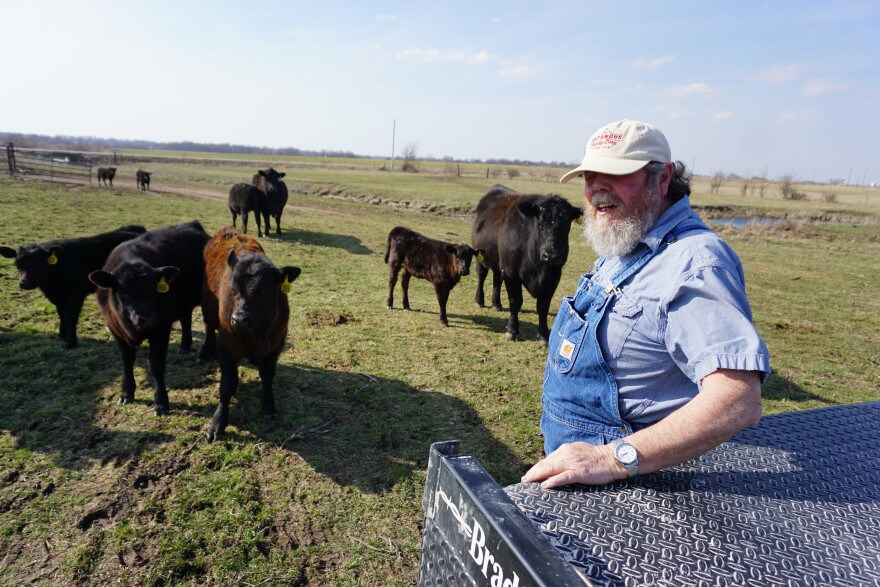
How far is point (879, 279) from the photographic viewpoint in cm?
1460

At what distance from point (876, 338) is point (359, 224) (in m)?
15.4

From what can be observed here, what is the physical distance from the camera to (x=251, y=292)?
14.8ft

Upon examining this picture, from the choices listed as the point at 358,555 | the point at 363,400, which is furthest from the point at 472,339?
the point at 358,555

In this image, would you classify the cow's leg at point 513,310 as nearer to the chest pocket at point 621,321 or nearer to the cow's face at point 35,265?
the chest pocket at point 621,321

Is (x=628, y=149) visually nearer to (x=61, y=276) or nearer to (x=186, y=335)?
(x=186, y=335)

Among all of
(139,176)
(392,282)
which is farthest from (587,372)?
(139,176)

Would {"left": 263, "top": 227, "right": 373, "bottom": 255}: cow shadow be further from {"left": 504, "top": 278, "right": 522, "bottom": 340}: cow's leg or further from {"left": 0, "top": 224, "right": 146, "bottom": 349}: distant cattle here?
{"left": 0, "top": 224, "right": 146, "bottom": 349}: distant cattle

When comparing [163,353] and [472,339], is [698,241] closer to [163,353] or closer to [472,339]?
[163,353]

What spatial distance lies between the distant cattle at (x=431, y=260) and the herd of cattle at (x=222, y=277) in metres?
0.02

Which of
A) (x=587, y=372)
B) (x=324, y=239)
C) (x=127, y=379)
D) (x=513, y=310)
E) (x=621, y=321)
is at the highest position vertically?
(x=621, y=321)

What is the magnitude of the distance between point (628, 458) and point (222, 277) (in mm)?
4677

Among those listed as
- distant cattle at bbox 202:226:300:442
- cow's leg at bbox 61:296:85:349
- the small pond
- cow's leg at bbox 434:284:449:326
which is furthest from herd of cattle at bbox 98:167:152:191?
the small pond

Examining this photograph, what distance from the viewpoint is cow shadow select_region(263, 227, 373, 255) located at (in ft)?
46.3

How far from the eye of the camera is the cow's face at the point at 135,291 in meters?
4.70
